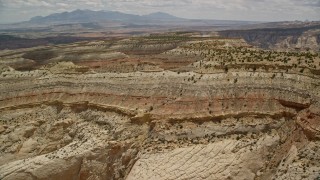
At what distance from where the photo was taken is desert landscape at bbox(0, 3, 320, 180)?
32594 mm

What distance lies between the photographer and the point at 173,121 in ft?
125

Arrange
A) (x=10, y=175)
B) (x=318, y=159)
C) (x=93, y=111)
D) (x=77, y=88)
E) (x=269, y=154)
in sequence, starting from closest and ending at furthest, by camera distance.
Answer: (x=318, y=159) → (x=269, y=154) → (x=10, y=175) → (x=93, y=111) → (x=77, y=88)

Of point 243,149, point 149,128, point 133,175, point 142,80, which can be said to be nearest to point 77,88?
point 142,80

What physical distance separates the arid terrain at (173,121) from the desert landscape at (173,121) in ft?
0.32

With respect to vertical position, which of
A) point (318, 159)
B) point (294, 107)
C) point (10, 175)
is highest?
point (294, 107)

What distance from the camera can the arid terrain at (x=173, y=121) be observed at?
32.6 m

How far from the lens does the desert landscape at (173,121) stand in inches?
1283

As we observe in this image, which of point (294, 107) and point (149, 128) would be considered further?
point (149, 128)

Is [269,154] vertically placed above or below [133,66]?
below

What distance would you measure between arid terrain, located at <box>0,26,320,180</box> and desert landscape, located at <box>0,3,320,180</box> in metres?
0.10

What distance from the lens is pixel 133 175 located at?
112 ft

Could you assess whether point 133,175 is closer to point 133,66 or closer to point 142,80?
point 142,80

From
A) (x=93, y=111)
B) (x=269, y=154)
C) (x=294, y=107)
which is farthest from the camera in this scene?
(x=93, y=111)

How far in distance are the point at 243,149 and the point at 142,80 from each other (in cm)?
1608
